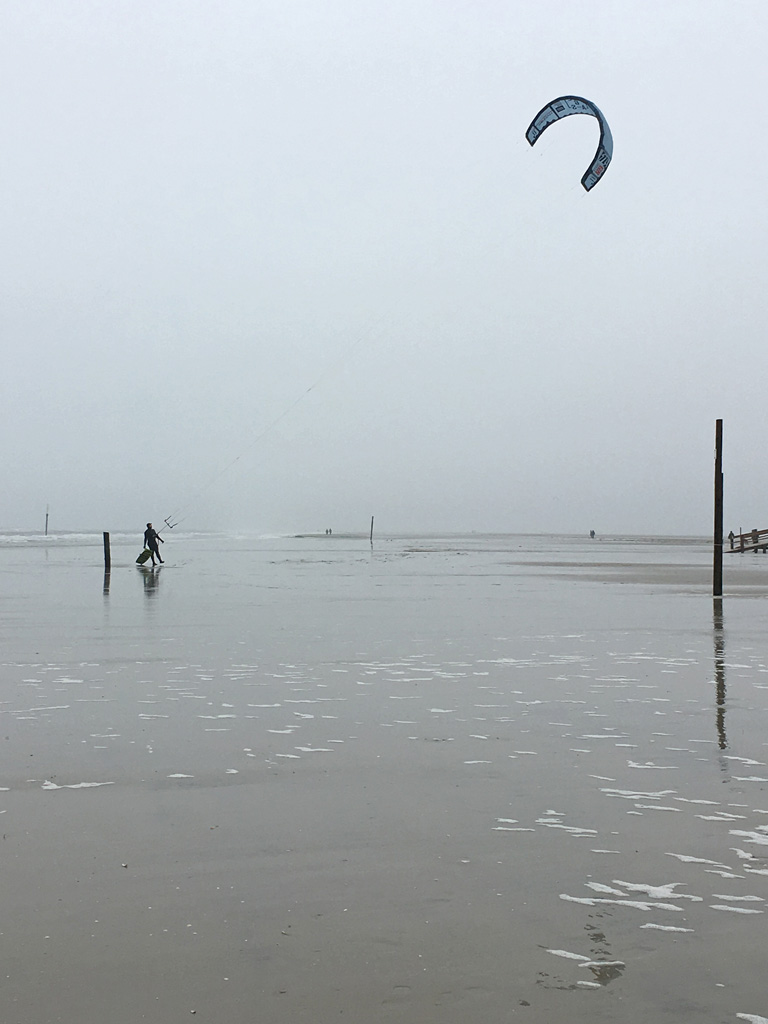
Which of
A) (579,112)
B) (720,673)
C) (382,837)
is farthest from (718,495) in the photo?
(382,837)

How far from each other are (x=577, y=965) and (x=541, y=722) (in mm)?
4591

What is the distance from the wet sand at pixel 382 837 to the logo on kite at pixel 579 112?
14.7 meters

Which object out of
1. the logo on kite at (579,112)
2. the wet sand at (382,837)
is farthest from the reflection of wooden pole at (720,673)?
the logo on kite at (579,112)

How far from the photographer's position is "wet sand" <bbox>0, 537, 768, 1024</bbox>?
3.37 m

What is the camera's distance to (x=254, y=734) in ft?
24.9

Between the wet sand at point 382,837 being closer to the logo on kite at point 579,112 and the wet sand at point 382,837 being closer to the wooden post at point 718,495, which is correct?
the wooden post at point 718,495

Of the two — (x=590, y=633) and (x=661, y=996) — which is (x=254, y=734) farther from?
(x=590, y=633)

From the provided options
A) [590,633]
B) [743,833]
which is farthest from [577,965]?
[590,633]

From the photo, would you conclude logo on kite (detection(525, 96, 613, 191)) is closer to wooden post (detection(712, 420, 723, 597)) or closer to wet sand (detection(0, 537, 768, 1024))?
wooden post (detection(712, 420, 723, 597))

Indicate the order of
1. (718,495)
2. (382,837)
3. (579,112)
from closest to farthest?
(382,837), (718,495), (579,112)

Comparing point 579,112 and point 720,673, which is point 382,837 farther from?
point 579,112

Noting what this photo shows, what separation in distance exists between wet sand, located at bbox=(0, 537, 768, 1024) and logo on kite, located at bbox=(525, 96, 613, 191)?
1467 centimetres

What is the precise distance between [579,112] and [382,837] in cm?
2143

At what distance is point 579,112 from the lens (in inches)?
895
